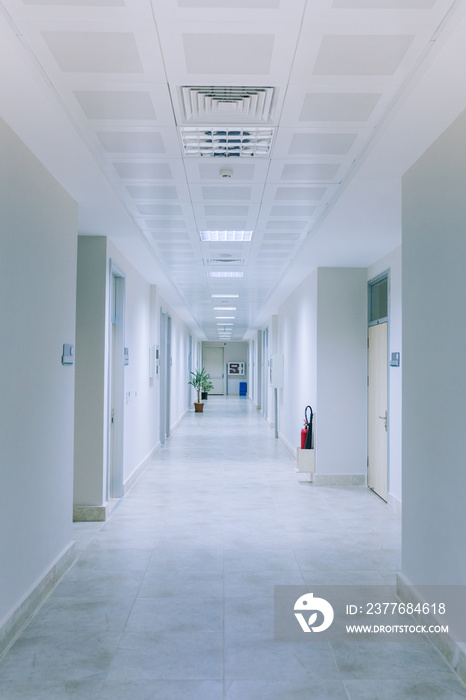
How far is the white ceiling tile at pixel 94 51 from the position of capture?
2.25 m

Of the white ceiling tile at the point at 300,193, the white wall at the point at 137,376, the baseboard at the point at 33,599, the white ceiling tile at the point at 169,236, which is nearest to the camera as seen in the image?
the baseboard at the point at 33,599

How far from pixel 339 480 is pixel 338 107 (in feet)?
17.4

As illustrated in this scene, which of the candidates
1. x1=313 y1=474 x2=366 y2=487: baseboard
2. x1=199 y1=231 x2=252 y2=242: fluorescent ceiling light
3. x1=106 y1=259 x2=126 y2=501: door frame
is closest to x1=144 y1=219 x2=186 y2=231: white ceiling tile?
x1=199 y1=231 x2=252 y2=242: fluorescent ceiling light

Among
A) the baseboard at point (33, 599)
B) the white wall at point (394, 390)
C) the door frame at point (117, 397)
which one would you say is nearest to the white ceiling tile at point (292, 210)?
the white wall at point (394, 390)

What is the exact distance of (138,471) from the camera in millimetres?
7453

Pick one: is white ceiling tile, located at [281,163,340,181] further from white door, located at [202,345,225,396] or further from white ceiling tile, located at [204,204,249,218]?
white door, located at [202,345,225,396]

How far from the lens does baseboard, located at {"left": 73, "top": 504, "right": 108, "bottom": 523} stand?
532cm

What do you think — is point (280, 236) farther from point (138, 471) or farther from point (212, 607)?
point (138, 471)

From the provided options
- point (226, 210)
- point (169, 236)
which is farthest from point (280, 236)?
point (169, 236)

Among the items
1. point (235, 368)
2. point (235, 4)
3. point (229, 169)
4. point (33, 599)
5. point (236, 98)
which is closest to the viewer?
point (235, 4)

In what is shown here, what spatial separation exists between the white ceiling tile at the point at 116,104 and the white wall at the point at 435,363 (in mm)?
1677

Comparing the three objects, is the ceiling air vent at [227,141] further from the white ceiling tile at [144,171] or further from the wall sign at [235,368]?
the wall sign at [235,368]

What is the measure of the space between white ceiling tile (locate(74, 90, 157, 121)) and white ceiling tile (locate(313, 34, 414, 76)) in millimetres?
923

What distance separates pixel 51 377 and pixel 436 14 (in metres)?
3.07
